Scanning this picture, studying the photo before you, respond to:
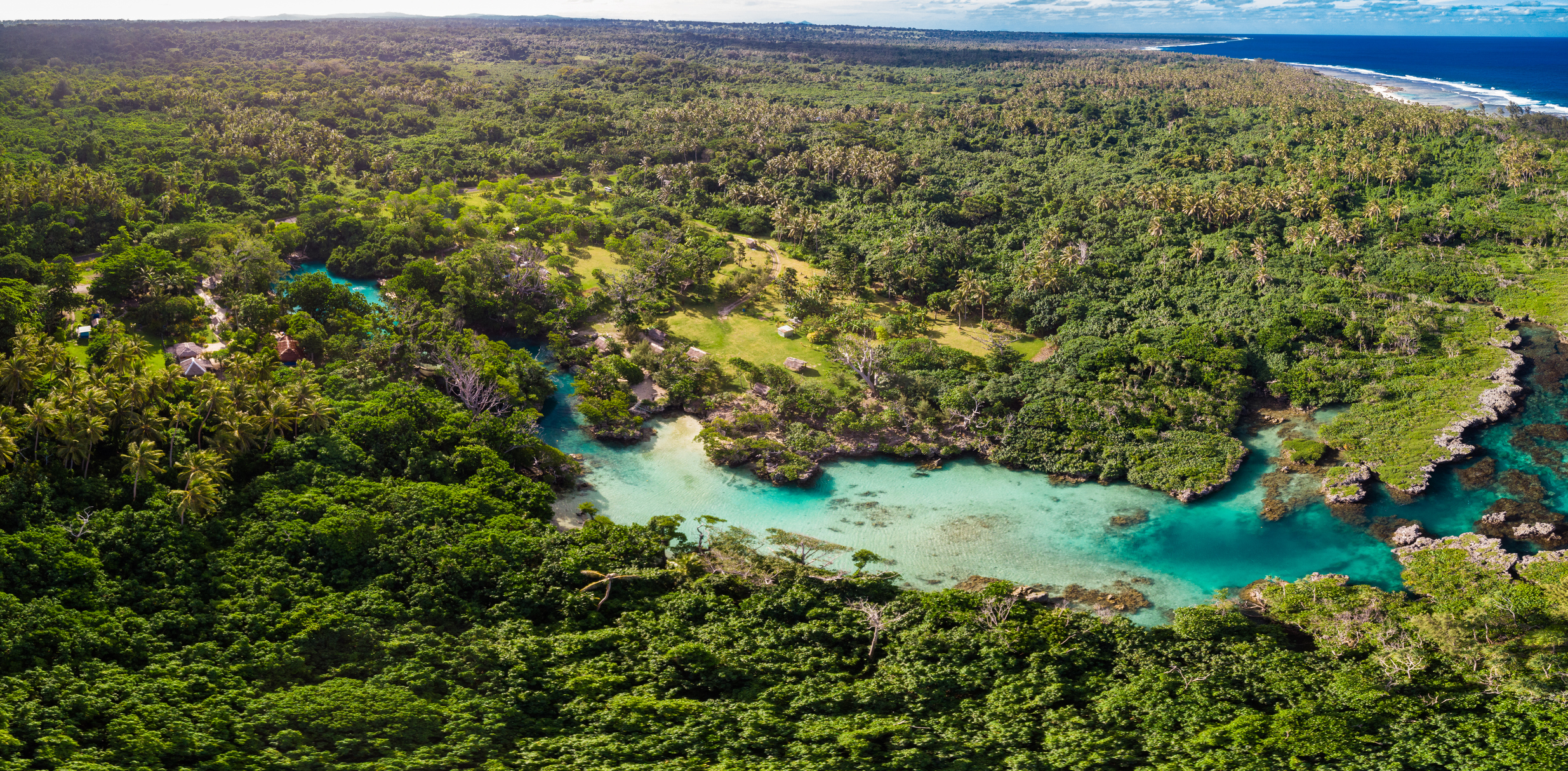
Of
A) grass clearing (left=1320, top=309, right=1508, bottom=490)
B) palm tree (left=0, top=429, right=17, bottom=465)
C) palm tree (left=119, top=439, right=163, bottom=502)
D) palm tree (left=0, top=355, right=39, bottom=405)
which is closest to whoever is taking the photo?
palm tree (left=0, top=429, right=17, bottom=465)

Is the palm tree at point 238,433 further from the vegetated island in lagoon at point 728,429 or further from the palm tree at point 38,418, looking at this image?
the palm tree at point 38,418

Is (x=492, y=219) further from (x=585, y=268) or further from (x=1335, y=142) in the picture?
(x=1335, y=142)

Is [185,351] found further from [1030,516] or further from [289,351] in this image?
[1030,516]

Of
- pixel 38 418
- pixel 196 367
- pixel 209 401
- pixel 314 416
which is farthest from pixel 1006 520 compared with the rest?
pixel 196 367

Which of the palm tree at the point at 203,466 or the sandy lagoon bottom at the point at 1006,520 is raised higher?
the palm tree at the point at 203,466

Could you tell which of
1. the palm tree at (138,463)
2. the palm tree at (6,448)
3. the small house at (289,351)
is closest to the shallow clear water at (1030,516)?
the palm tree at (138,463)

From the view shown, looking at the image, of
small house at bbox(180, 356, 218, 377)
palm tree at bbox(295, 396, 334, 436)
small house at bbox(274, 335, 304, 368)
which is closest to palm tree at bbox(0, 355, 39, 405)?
small house at bbox(180, 356, 218, 377)

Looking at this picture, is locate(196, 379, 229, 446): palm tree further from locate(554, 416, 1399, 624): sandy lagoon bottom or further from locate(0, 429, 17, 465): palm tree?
locate(554, 416, 1399, 624): sandy lagoon bottom
